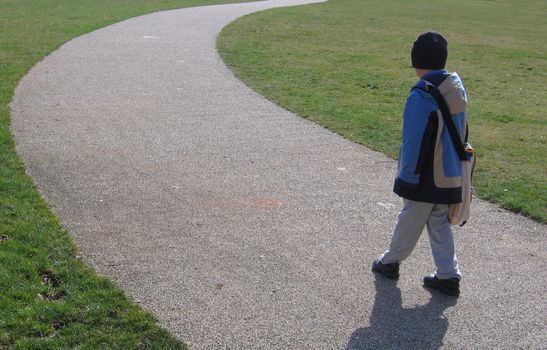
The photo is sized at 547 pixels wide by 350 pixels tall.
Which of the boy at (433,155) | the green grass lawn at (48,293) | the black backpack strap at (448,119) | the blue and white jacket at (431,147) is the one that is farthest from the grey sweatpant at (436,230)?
the green grass lawn at (48,293)

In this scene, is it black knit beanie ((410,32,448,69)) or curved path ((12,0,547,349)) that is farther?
black knit beanie ((410,32,448,69))

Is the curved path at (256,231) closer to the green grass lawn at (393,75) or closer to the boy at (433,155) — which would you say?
the boy at (433,155)

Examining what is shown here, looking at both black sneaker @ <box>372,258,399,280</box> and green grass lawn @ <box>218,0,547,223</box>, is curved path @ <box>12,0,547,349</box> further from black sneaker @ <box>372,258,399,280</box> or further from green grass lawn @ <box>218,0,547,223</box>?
green grass lawn @ <box>218,0,547,223</box>

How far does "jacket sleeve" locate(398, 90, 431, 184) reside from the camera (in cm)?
463

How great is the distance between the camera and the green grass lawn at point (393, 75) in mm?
8414

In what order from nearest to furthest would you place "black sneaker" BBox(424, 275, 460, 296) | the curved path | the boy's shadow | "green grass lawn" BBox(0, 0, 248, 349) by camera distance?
"green grass lawn" BBox(0, 0, 248, 349)
the boy's shadow
the curved path
"black sneaker" BBox(424, 275, 460, 296)

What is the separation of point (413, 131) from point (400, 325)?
114cm

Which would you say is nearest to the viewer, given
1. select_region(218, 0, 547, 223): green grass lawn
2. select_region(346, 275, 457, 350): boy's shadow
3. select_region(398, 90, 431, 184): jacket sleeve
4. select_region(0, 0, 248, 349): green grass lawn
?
select_region(0, 0, 248, 349): green grass lawn

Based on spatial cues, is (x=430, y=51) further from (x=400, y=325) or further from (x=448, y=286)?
(x=400, y=325)

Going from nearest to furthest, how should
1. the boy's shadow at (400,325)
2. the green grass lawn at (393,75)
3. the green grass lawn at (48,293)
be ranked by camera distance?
the green grass lawn at (48,293) → the boy's shadow at (400,325) → the green grass lawn at (393,75)

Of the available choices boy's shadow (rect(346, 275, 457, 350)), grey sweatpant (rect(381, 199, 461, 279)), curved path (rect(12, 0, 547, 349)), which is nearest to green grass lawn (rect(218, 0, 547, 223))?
curved path (rect(12, 0, 547, 349))

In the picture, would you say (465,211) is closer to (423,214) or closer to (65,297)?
(423,214)

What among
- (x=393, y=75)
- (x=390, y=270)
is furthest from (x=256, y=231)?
(x=393, y=75)

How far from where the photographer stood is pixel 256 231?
5836 mm
